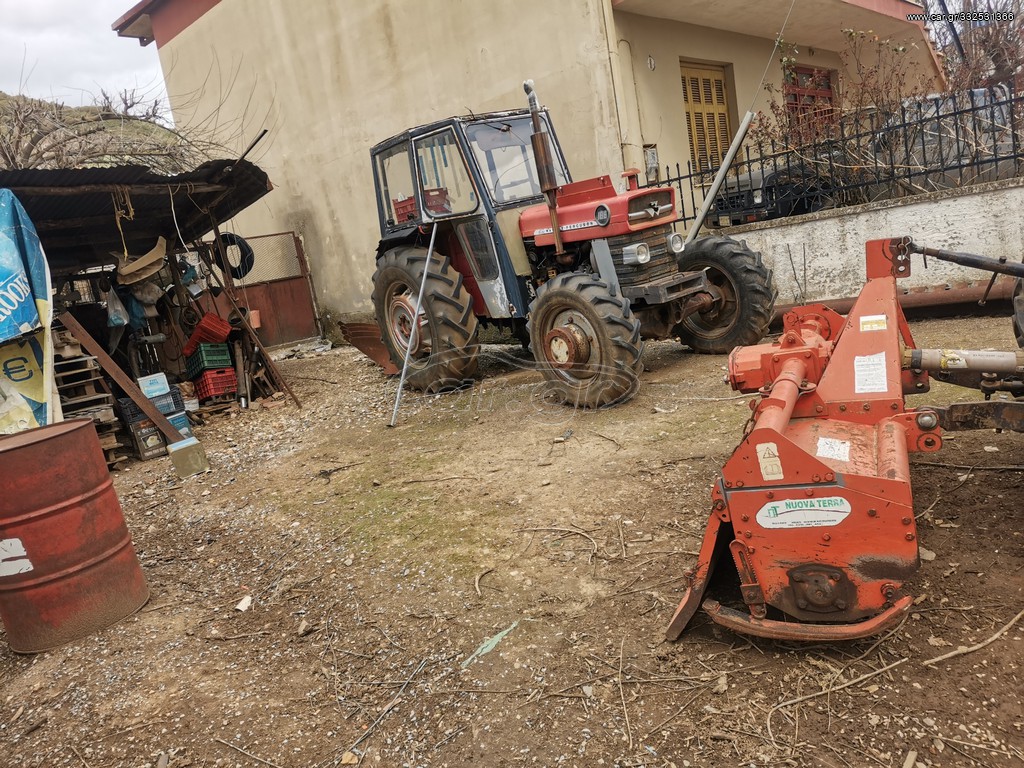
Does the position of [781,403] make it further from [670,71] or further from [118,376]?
[670,71]

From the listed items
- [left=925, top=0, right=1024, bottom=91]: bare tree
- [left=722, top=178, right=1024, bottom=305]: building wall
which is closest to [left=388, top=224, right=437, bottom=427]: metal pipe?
[left=722, top=178, right=1024, bottom=305]: building wall

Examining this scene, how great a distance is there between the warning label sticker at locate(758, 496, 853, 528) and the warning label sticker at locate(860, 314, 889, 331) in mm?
905

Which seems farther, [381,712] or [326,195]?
[326,195]

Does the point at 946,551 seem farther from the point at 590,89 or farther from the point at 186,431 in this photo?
the point at 590,89

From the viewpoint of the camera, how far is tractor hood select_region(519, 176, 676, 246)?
5.54 metres

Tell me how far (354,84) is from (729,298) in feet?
24.0

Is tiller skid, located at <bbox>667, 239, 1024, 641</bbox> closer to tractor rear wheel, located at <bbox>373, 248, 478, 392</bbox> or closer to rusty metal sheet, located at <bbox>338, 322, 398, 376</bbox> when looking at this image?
tractor rear wheel, located at <bbox>373, 248, 478, 392</bbox>

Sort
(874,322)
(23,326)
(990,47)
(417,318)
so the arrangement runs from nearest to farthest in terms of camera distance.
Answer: (874,322) < (23,326) < (417,318) < (990,47)

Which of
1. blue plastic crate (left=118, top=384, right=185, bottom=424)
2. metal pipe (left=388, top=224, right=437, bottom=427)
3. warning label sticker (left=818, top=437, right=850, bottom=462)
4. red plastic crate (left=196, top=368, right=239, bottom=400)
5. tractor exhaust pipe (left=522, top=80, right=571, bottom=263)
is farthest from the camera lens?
red plastic crate (left=196, top=368, right=239, bottom=400)

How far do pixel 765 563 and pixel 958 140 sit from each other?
20.3 feet

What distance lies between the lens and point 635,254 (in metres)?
5.55

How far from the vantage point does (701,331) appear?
6.55 m

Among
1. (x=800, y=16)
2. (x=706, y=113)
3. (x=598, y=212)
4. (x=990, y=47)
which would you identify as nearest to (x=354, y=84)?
(x=706, y=113)

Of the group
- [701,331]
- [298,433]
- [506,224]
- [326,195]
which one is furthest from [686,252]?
[326,195]
